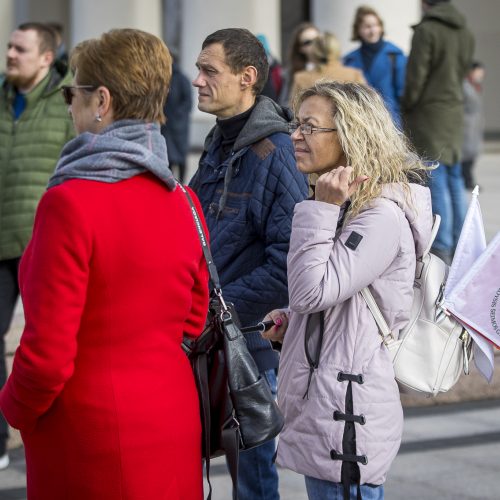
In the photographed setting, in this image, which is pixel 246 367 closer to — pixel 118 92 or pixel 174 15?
pixel 118 92

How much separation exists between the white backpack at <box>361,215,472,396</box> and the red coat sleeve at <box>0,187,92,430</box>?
1.07m

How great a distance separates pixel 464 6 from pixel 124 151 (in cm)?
2653

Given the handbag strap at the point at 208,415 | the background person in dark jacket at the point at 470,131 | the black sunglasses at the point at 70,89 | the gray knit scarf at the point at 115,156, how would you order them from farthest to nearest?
the background person in dark jacket at the point at 470,131, the handbag strap at the point at 208,415, the black sunglasses at the point at 70,89, the gray knit scarf at the point at 115,156

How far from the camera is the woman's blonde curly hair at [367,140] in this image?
3502mm

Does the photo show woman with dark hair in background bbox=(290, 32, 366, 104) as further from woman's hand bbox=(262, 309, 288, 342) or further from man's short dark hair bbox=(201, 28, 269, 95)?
woman's hand bbox=(262, 309, 288, 342)

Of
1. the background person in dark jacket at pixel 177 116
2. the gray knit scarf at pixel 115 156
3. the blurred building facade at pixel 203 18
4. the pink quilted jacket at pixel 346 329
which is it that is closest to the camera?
the gray knit scarf at pixel 115 156

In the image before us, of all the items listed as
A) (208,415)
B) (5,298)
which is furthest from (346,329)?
(5,298)

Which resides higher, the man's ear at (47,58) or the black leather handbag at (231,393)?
the man's ear at (47,58)

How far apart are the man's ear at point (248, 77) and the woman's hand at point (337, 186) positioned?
2.82ft

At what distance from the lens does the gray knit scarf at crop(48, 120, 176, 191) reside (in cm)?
288

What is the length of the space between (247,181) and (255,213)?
111 millimetres

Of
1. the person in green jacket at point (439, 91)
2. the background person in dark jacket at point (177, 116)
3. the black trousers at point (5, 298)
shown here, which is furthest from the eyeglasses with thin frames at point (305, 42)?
the black trousers at point (5, 298)

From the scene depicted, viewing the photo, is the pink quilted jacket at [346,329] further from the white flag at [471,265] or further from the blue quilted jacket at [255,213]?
the blue quilted jacket at [255,213]

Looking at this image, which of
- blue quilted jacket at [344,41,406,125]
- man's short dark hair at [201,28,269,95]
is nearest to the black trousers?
man's short dark hair at [201,28,269,95]
